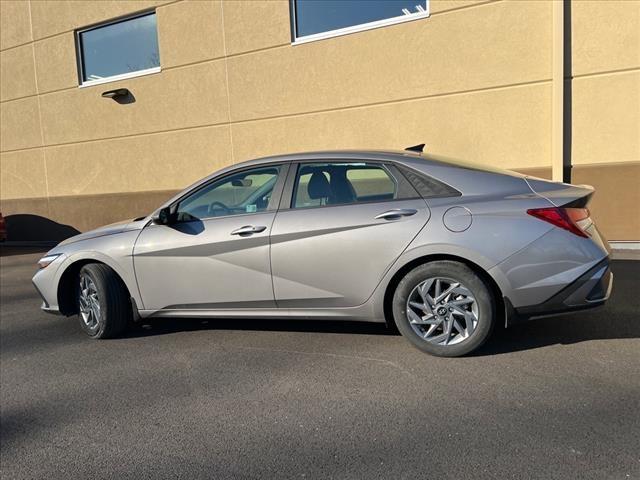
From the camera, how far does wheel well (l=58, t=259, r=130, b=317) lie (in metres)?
4.82

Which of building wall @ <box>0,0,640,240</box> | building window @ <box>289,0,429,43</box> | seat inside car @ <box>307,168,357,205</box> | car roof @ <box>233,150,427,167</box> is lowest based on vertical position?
seat inside car @ <box>307,168,357,205</box>

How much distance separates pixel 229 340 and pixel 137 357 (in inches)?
29.8

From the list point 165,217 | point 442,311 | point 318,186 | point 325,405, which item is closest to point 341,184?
point 318,186

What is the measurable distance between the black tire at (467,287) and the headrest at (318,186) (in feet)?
3.02

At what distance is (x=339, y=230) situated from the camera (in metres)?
3.89

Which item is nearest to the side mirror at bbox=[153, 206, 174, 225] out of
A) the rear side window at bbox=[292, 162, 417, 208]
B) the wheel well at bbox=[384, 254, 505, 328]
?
the rear side window at bbox=[292, 162, 417, 208]

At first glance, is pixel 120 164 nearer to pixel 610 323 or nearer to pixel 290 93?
pixel 290 93

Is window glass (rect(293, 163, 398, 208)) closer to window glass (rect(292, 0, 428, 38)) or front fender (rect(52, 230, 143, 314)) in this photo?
front fender (rect(52, 230, 143, 314))

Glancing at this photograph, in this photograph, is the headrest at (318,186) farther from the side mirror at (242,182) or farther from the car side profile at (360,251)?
the side mirror at (242,182)

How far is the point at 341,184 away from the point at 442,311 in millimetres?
1236

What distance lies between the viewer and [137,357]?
4258 millimetres

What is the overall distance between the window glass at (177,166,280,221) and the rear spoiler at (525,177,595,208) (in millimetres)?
1965

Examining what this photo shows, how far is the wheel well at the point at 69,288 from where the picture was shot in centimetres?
482

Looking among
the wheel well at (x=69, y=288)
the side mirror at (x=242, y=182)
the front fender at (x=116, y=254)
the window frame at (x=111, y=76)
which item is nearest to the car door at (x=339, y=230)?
the side mirror at (x=242, y=182)
